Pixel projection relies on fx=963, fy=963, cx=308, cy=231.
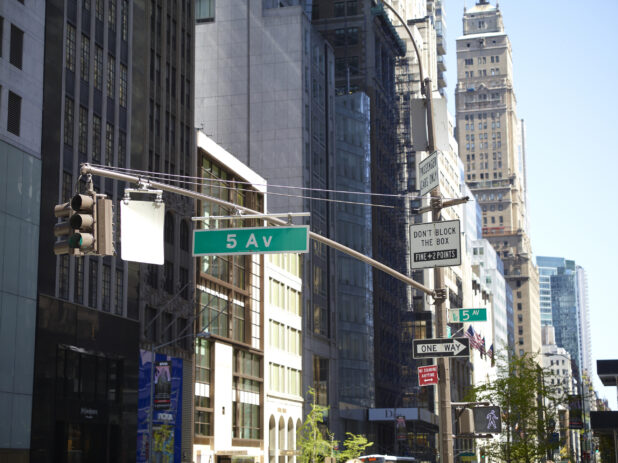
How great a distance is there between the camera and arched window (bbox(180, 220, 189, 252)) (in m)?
70.8

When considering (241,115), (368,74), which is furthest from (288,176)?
(368,74)

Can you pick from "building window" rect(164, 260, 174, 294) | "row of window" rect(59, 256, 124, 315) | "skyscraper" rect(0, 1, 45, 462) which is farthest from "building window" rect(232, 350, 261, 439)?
"skyscraper" rect(0, 1, 45, 462)

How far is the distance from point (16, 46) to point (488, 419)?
125 ft

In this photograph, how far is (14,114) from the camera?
173ft

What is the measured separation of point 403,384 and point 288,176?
45784 mm

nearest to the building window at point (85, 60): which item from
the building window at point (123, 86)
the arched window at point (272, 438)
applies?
the building window at point (123, 86)

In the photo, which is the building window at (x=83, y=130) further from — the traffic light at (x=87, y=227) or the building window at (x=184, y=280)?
the traffic light at (x=87, y=227)

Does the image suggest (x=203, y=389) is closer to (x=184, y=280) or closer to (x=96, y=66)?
(x=184, y=280)

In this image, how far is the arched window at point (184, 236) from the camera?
70.8 m

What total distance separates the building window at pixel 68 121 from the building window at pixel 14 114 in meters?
4.42

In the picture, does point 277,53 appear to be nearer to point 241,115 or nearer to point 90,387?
point 241,115

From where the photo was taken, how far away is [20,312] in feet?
169

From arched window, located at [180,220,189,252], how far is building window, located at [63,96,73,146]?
14990 millimetres

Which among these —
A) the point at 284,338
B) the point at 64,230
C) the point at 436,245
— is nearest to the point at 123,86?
the point at 284,338
